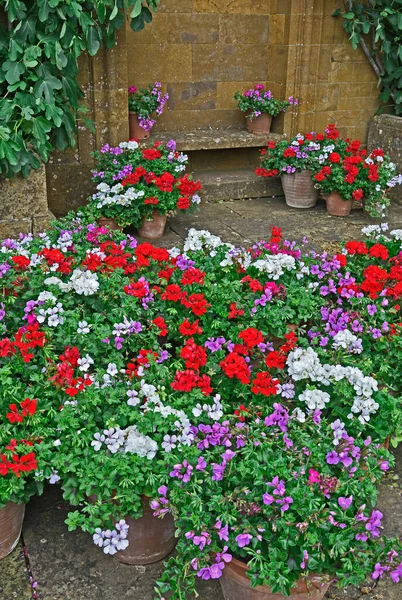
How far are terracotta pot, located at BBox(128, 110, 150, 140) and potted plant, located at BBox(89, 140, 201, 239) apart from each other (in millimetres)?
602

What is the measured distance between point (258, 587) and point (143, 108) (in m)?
4.28

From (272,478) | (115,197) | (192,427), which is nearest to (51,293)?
(192,427)

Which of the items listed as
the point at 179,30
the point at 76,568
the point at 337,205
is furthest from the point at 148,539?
the point at 179,30

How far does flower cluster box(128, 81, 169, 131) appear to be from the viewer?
534cm

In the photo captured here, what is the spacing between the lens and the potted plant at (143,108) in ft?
17.5

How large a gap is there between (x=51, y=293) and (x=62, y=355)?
0.35 meters

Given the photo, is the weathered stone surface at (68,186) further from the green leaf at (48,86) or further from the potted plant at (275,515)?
the potted plant at (275,515)

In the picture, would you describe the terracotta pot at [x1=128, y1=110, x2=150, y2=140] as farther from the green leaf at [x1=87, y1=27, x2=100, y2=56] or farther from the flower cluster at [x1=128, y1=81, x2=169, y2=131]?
the green leaf at [x1=87, y1=27, x2=100, y2=56]

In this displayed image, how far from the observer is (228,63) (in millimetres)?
6047

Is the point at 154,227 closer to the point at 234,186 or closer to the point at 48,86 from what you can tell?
the point at 48,86

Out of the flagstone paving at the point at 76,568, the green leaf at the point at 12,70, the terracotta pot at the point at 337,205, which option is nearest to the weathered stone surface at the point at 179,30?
the green leaf at the point at 12,70

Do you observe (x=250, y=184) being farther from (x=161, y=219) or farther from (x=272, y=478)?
(x=272, y=478)

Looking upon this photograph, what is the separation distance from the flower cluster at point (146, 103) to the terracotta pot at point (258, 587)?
4.11 meters

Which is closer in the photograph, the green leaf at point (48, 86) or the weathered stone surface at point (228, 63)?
the green leaf at point (48, 86)
